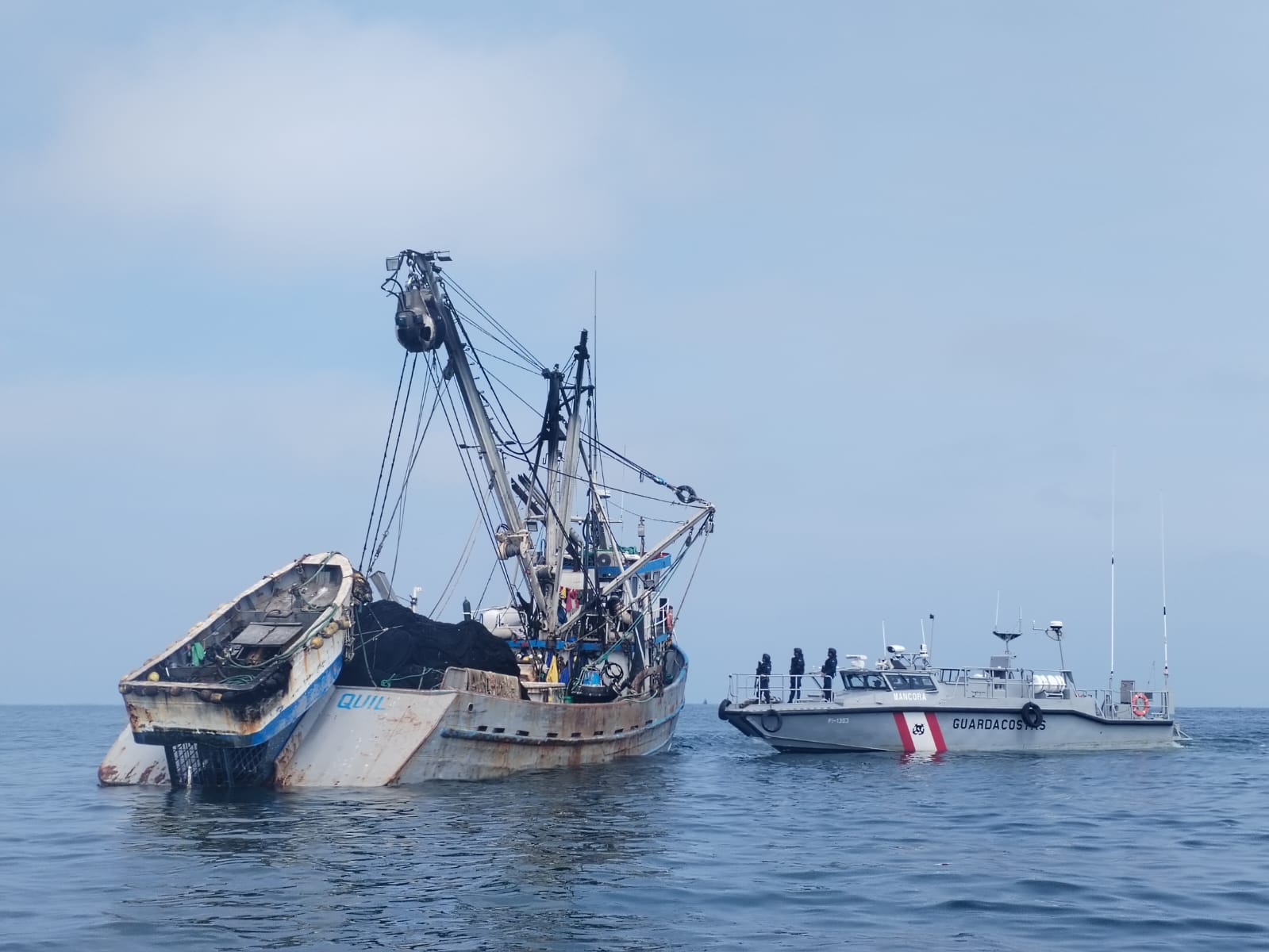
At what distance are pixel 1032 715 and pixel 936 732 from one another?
3.21m

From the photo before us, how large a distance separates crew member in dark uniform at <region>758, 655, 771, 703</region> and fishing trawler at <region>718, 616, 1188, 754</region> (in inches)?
2.0

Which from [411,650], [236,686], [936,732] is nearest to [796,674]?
[936,732]

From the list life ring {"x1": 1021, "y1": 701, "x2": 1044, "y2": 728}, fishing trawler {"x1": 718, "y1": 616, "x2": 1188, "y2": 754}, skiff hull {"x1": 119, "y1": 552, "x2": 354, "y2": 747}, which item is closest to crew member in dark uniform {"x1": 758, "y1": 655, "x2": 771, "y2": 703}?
fishing trawler {"x1": 718, "y1": 616, "x2": 1188, "y2": 754}

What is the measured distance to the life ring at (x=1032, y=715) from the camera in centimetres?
3875

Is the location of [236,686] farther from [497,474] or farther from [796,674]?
[796,674]

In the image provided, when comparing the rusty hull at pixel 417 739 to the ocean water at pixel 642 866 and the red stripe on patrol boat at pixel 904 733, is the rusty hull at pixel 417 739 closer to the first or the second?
the ocean water at pixel 642 866

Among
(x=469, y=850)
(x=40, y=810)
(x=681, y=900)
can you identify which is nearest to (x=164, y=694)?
(x=40, y=810)

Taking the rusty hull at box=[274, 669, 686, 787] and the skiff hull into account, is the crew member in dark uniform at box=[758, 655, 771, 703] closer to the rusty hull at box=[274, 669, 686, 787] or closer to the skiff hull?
the rusty hull at box=[274, 669, 686, 787]

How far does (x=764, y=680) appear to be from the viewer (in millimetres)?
39531

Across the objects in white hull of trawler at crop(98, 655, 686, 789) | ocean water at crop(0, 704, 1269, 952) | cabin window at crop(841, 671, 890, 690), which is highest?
cabin window at crop(841, 671, 890, 690)

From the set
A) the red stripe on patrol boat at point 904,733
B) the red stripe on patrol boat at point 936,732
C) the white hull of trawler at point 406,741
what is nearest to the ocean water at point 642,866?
the white hull of trawler at point 406,741

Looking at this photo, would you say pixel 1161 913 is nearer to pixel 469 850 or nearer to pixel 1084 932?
pixel 1084 932

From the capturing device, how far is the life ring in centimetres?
3875

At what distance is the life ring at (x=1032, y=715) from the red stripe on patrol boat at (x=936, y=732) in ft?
9.02
